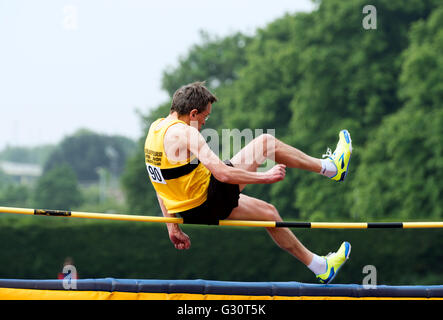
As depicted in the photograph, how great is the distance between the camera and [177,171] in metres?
5.80

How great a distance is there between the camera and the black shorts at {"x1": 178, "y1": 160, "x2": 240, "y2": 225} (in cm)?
589

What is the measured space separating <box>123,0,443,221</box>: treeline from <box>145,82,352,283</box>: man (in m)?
14.5

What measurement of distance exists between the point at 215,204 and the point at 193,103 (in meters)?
0.91

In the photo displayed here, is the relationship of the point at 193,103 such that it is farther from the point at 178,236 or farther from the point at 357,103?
the point at 357,103

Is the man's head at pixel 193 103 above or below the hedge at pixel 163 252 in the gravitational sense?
above

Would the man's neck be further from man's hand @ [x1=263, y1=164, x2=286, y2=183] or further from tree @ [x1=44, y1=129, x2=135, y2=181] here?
tree @ [x1=44, y1=129, x2=135, y2=181]

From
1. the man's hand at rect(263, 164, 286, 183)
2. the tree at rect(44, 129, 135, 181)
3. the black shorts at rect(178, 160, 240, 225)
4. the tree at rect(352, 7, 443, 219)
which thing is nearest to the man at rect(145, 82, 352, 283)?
the black shorts at rect(178, 160, 240, 225)

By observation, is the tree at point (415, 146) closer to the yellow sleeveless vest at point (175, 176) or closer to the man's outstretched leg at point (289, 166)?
the man's outstretched leg at point (289, 166)

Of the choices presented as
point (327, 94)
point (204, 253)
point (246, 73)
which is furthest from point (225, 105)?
point (204, 253)

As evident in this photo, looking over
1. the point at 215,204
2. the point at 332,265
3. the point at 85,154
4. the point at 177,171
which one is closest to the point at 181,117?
the point at 177,171

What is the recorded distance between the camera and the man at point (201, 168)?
5.74 metres

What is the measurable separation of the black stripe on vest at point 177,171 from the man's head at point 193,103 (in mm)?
409

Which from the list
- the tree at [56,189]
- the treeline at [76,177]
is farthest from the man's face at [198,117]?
the tree at [56,189]
